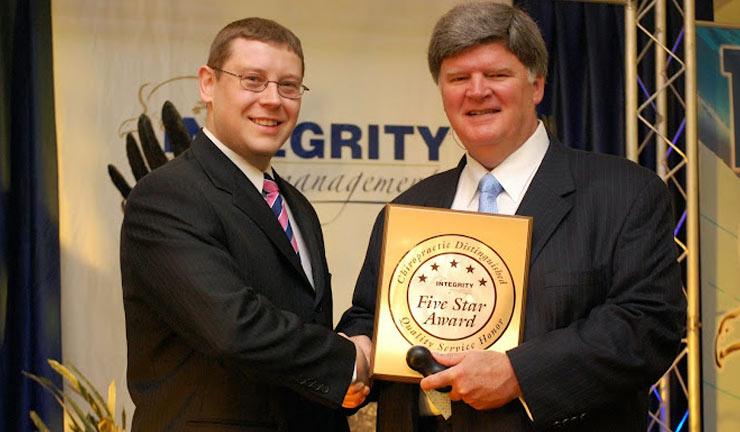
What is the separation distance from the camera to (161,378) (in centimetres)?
229

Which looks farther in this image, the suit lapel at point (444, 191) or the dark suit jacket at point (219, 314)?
the suit lapel at point (444, 191)

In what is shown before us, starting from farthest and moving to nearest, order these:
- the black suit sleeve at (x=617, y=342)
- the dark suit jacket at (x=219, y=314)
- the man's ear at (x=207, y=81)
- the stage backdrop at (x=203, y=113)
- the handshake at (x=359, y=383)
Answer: the stage backdrop at (x=203, y=113), the man's ear at (x=207, y=81), the handshake at (x=359, y=383), the dark suit jacket at (x=219, y=314), the black suit sleeve at (x=617, y=342)

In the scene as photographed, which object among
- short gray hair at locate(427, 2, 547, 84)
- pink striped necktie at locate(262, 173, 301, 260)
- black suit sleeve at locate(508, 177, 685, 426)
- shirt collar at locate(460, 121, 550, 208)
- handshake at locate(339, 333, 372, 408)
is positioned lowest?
handshake at locate(339, 333, 372, 408)

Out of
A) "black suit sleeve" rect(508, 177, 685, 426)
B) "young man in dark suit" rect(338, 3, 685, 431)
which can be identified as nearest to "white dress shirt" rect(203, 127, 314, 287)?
"young man in dark suit" rect(338, 3, 685, 431)

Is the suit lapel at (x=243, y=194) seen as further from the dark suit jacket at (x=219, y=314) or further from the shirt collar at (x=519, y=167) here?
the shirt collar at (x=519, y=167)

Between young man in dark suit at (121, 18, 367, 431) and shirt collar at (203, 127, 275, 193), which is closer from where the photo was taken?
young man in dark suit at (121, 18, 367, 431)

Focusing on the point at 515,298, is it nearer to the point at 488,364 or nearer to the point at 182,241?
the point at 488,364

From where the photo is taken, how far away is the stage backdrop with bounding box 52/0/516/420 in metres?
4.58

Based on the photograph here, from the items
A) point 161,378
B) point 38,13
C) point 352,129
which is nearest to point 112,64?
point 38,13

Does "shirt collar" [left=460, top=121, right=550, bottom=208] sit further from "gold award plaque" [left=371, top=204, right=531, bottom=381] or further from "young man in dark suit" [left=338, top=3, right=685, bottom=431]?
"gold award plaque" [left=371, top=204, right=531, bottom=381]

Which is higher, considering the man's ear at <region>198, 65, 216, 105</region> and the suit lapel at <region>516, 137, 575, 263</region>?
the man's ear at <region>198, 65, 216, 105</region>

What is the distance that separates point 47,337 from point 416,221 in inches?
116

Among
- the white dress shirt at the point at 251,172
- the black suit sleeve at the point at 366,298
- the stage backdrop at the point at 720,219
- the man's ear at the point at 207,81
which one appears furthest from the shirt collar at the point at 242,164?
the stage backdrop at the point at 720,219

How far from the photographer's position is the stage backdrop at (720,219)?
439cm
